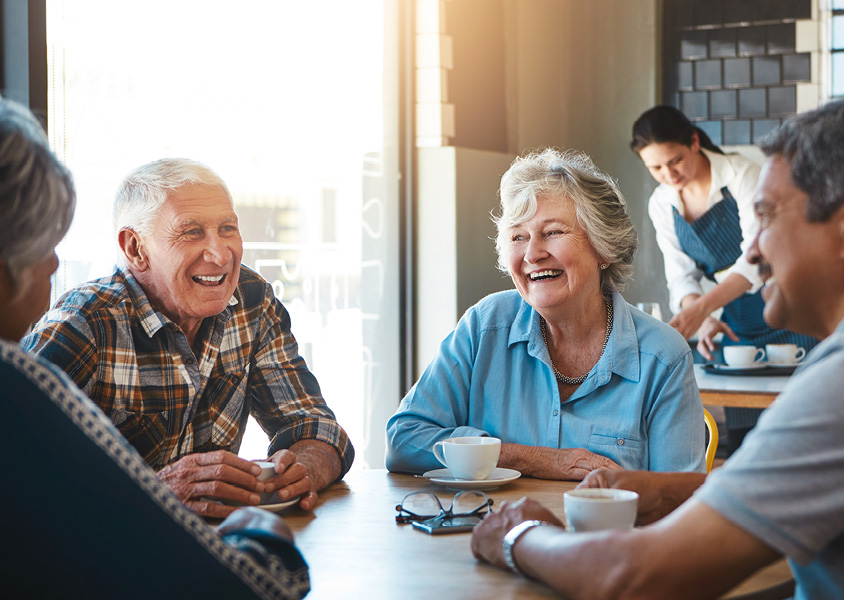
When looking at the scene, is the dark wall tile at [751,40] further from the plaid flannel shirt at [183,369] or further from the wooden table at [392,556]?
the wooden table at [392,556]

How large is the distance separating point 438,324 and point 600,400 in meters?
2.28

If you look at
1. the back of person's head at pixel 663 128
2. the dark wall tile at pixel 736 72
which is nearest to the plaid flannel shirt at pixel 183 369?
the back of person's head at pixel 663 128

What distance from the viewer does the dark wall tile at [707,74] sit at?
529 centimetres

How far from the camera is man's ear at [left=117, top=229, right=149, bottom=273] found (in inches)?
76.2

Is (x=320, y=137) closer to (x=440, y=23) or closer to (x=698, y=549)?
(x=440, y=23)

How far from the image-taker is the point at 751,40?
5.22m

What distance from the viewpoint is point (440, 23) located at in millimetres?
4055

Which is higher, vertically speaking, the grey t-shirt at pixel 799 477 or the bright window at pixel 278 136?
the bright window at pixel 278 136

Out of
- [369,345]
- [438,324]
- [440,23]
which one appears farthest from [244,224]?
[440,23]

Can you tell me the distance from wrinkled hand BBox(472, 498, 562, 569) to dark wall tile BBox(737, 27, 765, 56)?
4.67m

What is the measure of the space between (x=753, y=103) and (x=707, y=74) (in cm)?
32

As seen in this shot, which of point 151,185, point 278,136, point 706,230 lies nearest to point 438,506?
point 151,185

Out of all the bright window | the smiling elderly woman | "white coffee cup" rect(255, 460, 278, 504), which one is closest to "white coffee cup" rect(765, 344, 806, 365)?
the smiling elderly woman

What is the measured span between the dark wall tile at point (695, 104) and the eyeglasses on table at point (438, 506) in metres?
4.32
